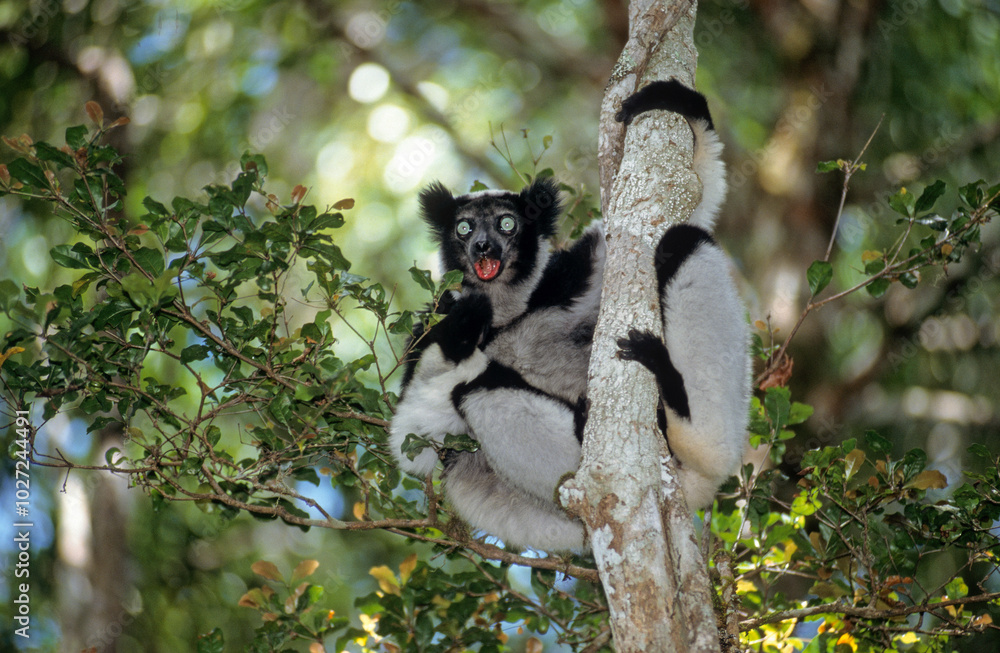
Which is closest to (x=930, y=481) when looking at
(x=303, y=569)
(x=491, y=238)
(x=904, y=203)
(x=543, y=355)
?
(x=904, y=203)

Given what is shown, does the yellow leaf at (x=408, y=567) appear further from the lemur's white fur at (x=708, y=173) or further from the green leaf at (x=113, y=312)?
the lemur's white fur at (x=708, y=173)

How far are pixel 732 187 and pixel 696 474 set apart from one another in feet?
17.5

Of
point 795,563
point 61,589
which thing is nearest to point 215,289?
point 795,563

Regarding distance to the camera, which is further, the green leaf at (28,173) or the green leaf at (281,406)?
the green leaf at (281,406)

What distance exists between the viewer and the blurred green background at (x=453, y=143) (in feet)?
20.4

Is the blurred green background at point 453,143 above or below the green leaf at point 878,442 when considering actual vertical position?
above

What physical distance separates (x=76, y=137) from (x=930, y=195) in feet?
11.3

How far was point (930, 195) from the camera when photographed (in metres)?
3.14

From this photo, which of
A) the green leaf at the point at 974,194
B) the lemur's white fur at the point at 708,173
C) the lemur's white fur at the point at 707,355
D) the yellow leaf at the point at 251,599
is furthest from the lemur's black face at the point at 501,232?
the green leaf at the point at 974,194

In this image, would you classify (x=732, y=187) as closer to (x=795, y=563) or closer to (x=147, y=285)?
(x=795, y=563)

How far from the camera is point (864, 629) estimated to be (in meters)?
3.13

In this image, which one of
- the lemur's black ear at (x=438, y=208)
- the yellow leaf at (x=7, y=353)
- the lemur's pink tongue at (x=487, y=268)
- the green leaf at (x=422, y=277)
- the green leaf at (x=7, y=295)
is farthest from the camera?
the lemur's black ear at (x=438, y=208)

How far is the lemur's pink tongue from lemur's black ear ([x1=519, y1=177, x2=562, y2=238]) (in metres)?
0.42

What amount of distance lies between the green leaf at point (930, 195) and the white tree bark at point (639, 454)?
106cm
